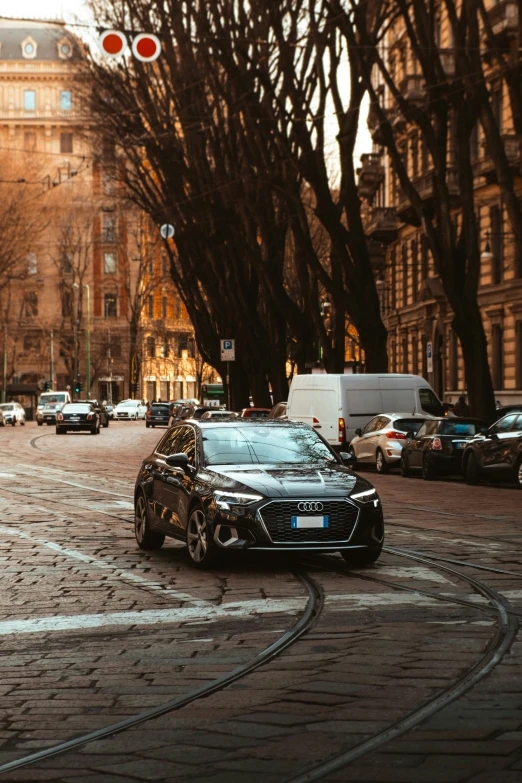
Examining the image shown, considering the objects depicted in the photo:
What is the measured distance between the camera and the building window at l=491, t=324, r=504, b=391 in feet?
151

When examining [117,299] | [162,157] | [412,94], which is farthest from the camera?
[117,299]

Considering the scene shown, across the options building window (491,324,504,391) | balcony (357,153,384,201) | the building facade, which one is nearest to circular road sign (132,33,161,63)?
the building facade

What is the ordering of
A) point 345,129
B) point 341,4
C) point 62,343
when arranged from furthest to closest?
point 62,343 < point 345,129 < point 341,4

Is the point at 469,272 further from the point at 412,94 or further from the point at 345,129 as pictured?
the point at 412,94

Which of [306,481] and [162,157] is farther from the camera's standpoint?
[162,157]

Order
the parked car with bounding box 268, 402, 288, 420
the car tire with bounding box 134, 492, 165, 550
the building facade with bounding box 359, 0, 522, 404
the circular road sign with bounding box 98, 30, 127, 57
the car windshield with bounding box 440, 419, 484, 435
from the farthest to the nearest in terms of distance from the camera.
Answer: the building facade with bounding box 359, 0, 522, 404
the parked car with bounding box 268, 402, 288, 420
the car windshield with bounding box 440, 419, 484, 435
the circular road sign with bounding box 98, 30, 127, 57
the car tire with bounding box 134, 492, 165, 550

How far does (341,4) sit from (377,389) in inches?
339

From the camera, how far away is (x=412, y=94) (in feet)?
162

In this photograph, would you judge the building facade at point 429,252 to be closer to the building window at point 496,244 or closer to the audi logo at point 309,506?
the building window at point 496,244

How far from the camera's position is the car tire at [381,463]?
3027 cm

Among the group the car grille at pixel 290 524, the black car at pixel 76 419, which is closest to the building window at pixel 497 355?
the black car at pixel 76 419

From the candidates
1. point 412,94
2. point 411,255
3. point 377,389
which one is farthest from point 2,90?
point 377,389

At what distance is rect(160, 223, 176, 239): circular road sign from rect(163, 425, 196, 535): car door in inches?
1297

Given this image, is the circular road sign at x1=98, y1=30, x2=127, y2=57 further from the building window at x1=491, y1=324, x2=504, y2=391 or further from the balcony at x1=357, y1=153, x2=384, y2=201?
the balcony at x1=357, y1=153, x2=384, y2=201
